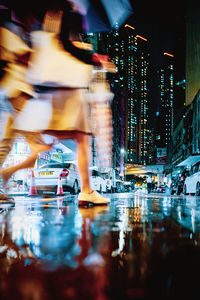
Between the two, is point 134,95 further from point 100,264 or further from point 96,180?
point 100,264

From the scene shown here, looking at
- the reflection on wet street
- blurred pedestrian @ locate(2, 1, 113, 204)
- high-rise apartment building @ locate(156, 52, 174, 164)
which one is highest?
high-rise apartment building @ locate(156, 52, 174, 164)

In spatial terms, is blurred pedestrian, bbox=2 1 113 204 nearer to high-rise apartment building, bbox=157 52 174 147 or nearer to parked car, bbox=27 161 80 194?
parked car, bbox=27 161 80 194

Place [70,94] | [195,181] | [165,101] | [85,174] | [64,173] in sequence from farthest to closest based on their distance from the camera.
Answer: [165,101] < [195,181] < [64,173] < [85,174] < [70,94]

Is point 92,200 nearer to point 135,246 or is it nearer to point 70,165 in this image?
point 135,246

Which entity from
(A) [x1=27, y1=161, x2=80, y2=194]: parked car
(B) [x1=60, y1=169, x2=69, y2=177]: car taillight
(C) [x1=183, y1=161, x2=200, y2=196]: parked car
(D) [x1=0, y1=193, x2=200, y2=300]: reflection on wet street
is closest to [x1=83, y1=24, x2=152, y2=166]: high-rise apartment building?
(C) [x1=183, y1=161, x2=200, y2=196]: parked car

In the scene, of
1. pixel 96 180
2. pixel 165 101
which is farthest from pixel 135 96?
pixel 96 180

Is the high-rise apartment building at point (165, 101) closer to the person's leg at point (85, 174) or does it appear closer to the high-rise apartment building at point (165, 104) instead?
the high-rise apartment building at point (165, 104)

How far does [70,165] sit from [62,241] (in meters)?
12.4

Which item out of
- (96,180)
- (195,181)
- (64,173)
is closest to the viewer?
(64,173)

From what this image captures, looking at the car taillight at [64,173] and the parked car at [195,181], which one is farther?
the parked car at [195,181]

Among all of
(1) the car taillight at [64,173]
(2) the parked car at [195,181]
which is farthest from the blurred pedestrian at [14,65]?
(2) the parked car at [195,181]

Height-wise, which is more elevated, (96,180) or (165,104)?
(165,104)

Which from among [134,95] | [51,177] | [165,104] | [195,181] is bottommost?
[195,181]

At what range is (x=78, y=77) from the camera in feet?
12.5
